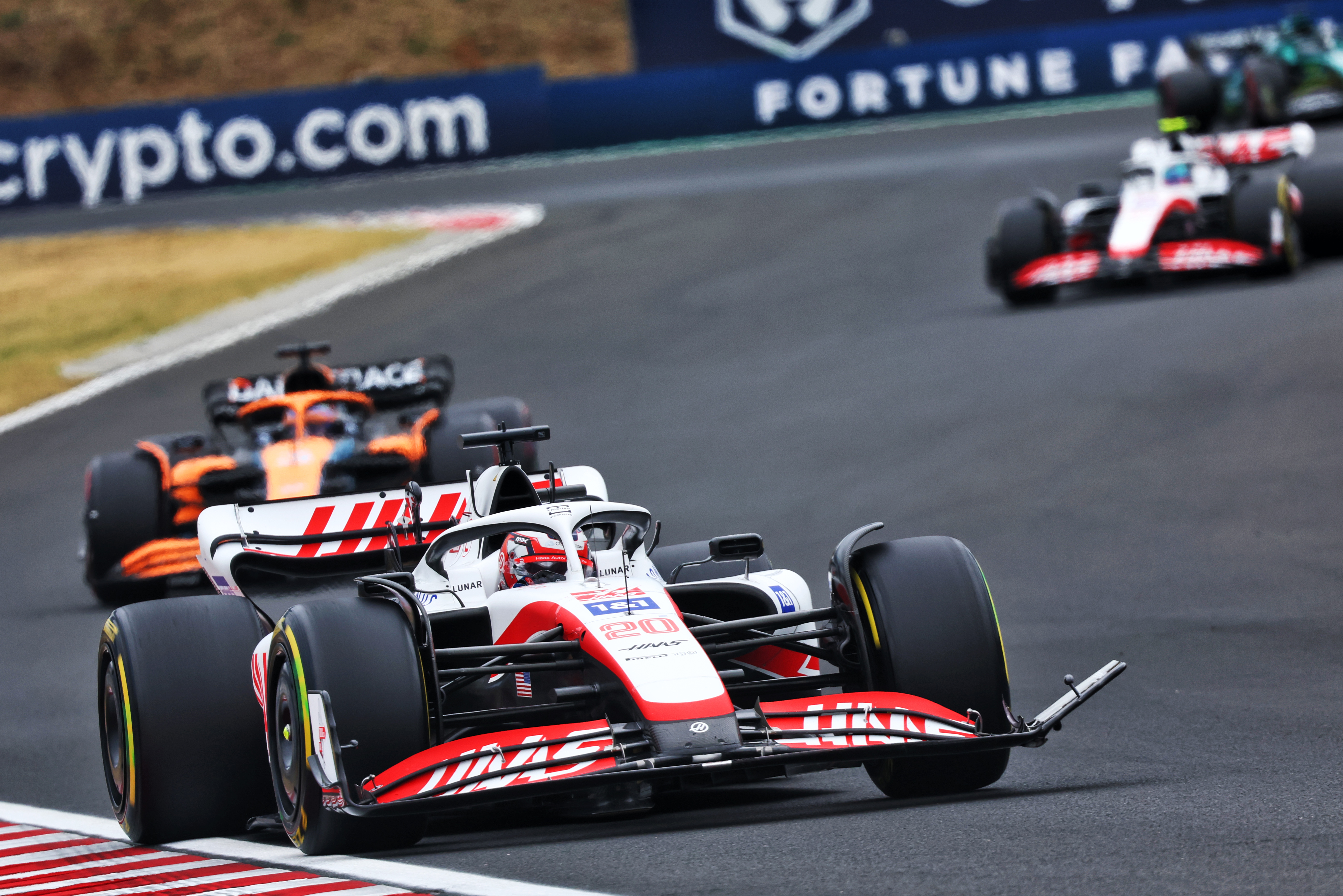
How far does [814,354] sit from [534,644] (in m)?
13.4

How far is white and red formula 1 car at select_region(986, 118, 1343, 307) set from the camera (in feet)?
65.9

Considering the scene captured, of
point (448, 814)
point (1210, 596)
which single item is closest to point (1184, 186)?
point (1210, 596)

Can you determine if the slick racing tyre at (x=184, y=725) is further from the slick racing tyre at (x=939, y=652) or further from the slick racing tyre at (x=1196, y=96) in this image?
the slick racing tyre at (x=1196, y=96)

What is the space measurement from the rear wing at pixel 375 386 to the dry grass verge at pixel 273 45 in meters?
37.4

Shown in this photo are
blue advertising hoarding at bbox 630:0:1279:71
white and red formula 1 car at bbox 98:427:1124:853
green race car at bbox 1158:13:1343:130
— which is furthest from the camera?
blue advertising hoarding at bbox 630:0:1279:71

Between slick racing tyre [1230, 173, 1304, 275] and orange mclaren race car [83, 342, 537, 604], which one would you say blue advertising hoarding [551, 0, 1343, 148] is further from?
orange mclaren race car [83, 342, 537, 604]

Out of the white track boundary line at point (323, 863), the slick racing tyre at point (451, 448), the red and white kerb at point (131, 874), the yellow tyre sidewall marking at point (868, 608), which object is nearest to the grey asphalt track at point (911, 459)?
the white track boundary line at point (323, 863)

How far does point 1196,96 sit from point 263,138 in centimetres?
1416

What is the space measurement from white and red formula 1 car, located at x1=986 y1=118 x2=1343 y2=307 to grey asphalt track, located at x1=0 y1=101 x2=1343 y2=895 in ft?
1.34

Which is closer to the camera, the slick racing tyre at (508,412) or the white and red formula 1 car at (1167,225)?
the slick racing tyre at (508,412)

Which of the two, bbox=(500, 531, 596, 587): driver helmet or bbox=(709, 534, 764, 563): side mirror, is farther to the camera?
bbox=(709, 534, 764, 563): side mirror

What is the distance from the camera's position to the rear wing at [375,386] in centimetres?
1496

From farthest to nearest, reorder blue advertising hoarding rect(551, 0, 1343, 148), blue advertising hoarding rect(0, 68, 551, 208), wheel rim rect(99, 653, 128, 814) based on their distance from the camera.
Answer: blue advertising hoarding rect(551, 0, 1343, 148) → blue advertising hoarding rect(0, 68, 551, 208) → wheel rim rect(99, 653, 128, 814)

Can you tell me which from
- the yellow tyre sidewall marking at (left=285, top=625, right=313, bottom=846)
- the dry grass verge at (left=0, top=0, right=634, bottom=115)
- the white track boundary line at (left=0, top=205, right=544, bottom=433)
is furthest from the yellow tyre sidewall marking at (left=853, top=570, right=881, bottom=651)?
the dry grass verge at (left=0, top=0, right=634, bottom=115)
